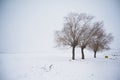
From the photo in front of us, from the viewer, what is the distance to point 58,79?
28.8 ft

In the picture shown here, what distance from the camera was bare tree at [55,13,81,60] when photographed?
22797 millimetres

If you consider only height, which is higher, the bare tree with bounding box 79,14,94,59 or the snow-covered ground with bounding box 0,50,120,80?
the bare tree with bounding box 79,14,94,59

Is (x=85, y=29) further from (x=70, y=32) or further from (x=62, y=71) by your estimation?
(x=62, y=71)

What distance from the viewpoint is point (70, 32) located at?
2305cm

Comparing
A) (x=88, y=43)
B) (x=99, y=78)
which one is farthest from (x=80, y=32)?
(x=99, y=78)

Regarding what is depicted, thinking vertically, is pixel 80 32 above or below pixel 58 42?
above

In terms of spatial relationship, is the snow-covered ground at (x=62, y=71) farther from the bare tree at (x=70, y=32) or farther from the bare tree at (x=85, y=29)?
the bare tree at (x=70, y=32)

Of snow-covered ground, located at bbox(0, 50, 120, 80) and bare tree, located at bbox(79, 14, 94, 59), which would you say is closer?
snow-covered ground, located at bbox(0, 50, 120, 80)

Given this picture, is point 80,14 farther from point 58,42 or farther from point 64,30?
point 58,42

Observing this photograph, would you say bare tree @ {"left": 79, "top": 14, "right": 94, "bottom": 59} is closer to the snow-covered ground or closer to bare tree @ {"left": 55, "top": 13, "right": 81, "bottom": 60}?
bare tree @ {"left": 55, "top": 13, "right": 81, "bottom": 60}

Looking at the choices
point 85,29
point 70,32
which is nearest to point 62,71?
point 70,32

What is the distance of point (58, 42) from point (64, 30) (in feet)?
10.5

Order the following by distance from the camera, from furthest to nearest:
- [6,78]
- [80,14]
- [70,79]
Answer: [80,14] < [6,78] < [70,79]

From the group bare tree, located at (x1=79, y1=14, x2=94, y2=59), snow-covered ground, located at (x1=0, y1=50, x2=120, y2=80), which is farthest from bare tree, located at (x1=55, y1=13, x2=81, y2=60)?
snow-covered ground, located at (x1=0, y1=50, x2=120, y2=80)
